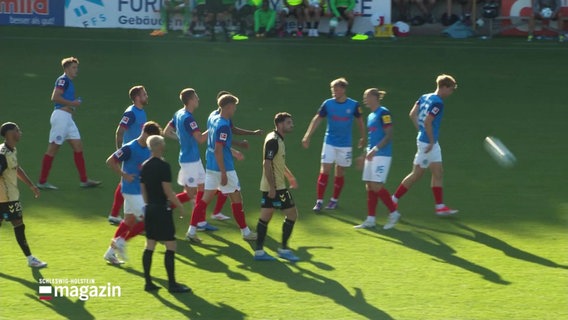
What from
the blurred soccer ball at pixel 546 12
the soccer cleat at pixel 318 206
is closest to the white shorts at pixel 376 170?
the soccer cleat at pixel 318 206

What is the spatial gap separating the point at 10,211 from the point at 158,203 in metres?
1.93

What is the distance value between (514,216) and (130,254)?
18.0 feet

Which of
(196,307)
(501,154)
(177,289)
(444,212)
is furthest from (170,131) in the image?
(501,154)

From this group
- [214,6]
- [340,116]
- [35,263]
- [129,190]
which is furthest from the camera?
[214,6]

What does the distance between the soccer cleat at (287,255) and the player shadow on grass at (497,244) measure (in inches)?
91.4

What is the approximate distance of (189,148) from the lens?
12.6m

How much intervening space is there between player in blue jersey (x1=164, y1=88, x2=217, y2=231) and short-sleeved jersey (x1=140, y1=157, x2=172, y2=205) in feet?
7.34

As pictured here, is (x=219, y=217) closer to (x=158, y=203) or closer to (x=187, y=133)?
(x=187, y=133)

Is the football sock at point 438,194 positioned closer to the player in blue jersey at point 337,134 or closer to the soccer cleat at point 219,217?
the player in blue jersey at point 337,134

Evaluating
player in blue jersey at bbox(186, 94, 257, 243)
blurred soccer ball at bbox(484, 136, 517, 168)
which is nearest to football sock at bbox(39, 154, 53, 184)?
player in blue jersey at bbox(186, 94, 257, 243)

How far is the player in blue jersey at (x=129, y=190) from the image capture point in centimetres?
1120

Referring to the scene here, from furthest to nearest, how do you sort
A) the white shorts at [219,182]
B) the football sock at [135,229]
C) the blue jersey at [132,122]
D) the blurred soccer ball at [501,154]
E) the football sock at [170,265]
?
the blurred soccer ball at [501,154] → the blue jersey at [132,122] → the white shorts at [219,182] → the football sock at [135,229] → the football sock at [170,265]

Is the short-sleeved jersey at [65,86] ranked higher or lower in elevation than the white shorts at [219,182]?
higher

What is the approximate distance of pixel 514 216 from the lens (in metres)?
13.6
